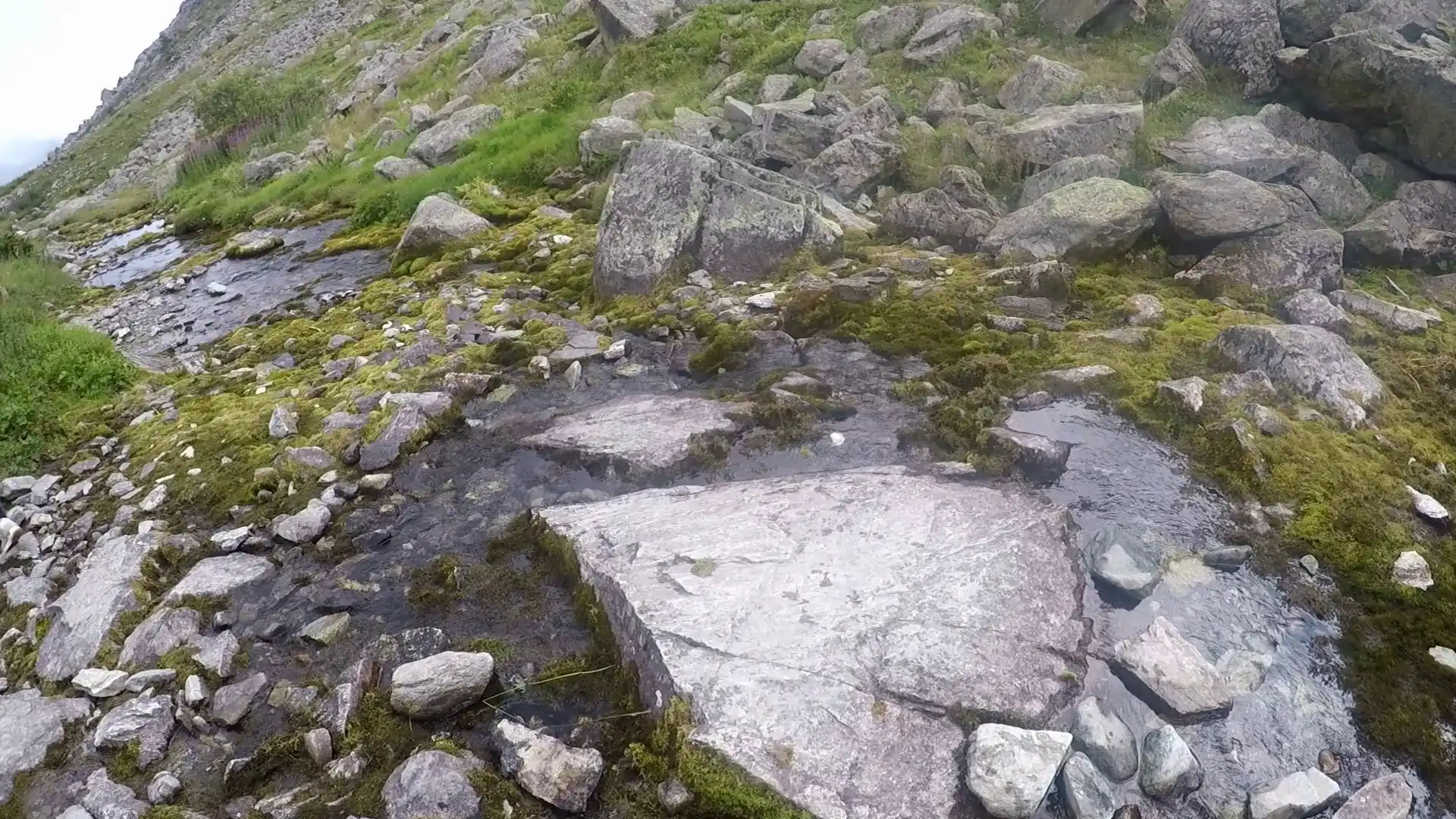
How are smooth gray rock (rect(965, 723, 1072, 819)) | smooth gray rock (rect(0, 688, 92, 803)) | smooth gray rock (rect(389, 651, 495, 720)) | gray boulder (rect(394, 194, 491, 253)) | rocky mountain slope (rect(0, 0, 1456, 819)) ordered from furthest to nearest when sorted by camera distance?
gray boulder (rect(394, 194, 491, 253)) < smooth gray rock (rect(0, 688, 92, 803)) < smooth gray rock (rect(389, 651, 495, 720)) < rocky mountain slope (rect(0, 0, 1456, 819)) < smooth gray rock (rect(965, 723, 1072, 819))

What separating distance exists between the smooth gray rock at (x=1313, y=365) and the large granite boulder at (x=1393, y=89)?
219 inches

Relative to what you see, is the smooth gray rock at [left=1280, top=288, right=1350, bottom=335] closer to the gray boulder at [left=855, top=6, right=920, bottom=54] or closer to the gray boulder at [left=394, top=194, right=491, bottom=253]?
the gray boulder at [left=855, top=6, right=920, bottom=54]

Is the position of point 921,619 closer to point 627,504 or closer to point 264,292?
point 627,504

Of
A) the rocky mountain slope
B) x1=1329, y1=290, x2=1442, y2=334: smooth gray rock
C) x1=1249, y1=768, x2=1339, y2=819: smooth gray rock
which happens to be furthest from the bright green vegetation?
x1=1329, y1=290, x2=1442, y2=334: smooth gray rock

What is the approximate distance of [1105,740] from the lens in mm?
4047

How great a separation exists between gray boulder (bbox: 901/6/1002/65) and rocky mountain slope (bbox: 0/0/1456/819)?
1.13 m

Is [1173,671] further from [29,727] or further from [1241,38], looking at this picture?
[1241,38]

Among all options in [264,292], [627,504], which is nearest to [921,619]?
[627,504]

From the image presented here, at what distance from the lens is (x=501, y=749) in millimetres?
4293

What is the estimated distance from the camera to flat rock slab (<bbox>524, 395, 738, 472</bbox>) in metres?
6.80

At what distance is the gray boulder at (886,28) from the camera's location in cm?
1730

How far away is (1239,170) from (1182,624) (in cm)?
865

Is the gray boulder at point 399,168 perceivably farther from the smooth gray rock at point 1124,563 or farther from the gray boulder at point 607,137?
the smooth gray rock at point 1124,563

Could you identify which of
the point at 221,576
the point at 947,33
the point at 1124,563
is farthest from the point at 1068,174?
the point at 221,576
